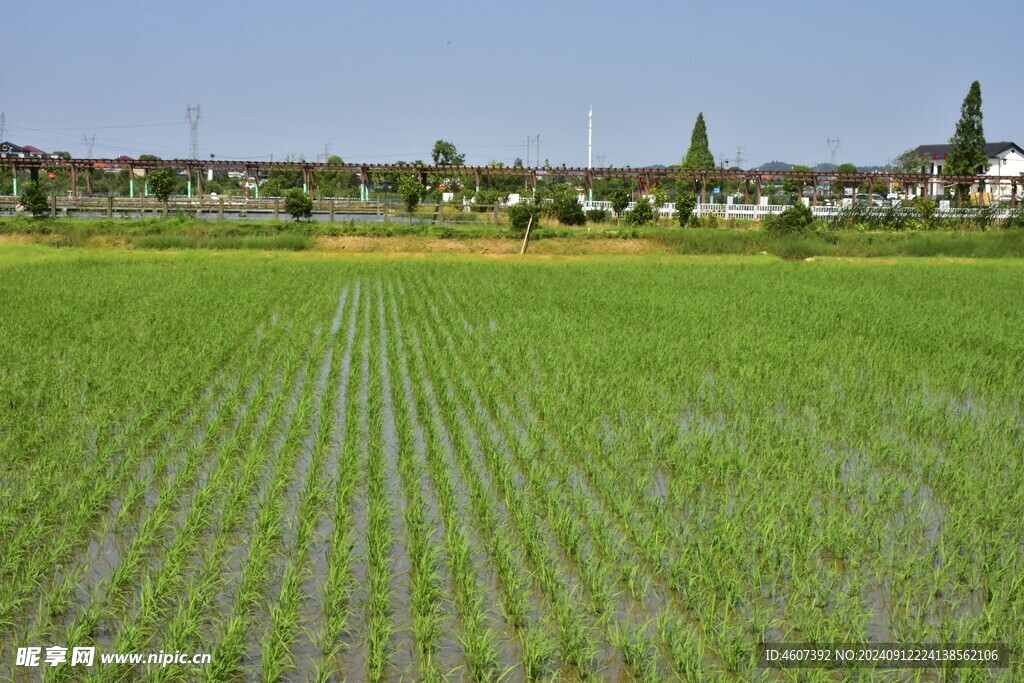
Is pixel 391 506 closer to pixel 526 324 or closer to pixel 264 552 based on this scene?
pixel 264 552

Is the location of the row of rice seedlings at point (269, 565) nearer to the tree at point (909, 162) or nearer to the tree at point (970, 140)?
the tree at point (970, 140)

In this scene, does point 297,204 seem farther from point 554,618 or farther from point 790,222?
point 554,618

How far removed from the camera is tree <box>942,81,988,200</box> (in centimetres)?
5841

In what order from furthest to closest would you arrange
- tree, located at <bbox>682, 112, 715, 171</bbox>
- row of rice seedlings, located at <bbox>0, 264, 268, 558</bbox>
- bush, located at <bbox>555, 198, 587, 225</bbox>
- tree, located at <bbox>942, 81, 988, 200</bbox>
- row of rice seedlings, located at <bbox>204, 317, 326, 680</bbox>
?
tree, located at <bbox>682, 112, 715, 171</bbox> < tree, located at <bbox>942, 81, 988, 200</bbox> < bush, located at <bbox>555, 198, 587, 225</bbox> < row of rice seedlings, located at <bbox>0, 264, 268, 558</bbox> < row of rice seedlings, located at <bbox>204, 317, 326, 680</bbox>

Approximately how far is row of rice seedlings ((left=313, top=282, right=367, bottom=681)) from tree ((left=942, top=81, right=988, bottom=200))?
59.4m

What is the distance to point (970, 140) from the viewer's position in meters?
58.5

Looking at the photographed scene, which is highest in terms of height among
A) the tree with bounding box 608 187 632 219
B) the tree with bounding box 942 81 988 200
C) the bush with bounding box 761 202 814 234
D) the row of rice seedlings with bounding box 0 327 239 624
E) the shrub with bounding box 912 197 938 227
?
the tree with bounding box 942 81 988 200

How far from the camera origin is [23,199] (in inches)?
1324

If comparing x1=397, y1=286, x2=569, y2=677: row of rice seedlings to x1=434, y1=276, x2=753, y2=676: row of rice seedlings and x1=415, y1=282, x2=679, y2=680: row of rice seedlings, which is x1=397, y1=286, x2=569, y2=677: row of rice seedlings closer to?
x1=415, y1=282, x2=679, y2=680: row of rice seedlings

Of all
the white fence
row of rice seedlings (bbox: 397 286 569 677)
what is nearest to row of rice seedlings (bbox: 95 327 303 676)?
row of rice seedlings (bbox: 397 286 569 677)

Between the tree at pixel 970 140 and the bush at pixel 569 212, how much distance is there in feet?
118

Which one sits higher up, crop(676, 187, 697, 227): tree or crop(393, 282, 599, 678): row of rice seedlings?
crop(676, 187, 697, 227): tree

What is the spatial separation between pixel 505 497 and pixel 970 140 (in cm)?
6137

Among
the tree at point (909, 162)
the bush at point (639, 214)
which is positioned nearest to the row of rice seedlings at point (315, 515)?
the bush at point (639, 214)
